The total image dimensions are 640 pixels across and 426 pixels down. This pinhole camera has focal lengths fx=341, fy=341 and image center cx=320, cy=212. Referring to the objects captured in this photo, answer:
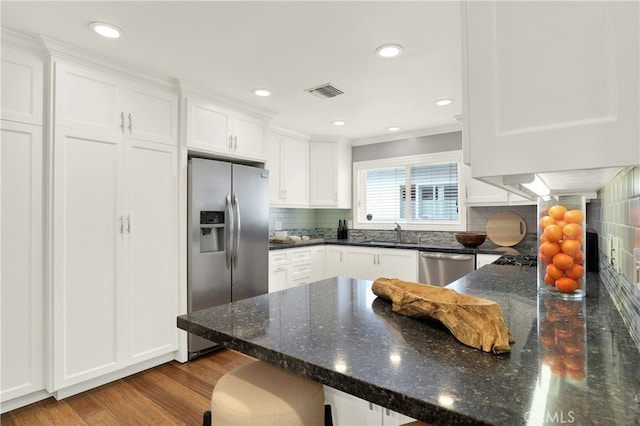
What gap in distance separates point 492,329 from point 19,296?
8.69 ft

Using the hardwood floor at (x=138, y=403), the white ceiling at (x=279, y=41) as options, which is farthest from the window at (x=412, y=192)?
the hardwood floor at (x=138, y=403)

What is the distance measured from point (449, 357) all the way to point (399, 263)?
314cm

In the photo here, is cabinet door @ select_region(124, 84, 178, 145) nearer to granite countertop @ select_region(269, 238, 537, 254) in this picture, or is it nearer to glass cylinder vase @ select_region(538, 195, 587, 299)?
granite countertop @ select_region(269, 238, 537, 254)

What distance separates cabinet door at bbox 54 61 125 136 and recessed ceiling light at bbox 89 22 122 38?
415mm

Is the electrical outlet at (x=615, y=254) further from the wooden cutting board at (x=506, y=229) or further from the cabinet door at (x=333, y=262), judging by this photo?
the cabinet door at (x=333, y=262)

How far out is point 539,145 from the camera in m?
0.69

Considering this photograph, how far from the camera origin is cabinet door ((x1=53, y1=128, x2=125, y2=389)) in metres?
2.23

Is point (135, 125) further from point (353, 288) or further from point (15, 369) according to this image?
point (353, 288)

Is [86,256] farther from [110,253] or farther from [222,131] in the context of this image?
[222,131]

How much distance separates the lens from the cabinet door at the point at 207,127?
2.96 metres

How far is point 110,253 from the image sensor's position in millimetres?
2482

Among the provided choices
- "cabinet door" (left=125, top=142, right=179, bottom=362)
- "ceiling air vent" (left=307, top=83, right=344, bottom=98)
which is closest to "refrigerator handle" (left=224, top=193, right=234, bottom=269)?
"cabinet door" (left=125, top=142, right=179, bottom=362)

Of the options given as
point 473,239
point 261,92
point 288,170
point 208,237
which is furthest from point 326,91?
point 473,239

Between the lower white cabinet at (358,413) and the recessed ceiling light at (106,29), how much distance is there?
2274mm
